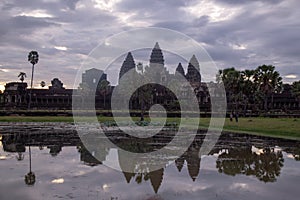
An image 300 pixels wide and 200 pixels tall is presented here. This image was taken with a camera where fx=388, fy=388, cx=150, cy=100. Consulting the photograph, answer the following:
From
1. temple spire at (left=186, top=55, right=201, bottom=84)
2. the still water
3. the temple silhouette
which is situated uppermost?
temple spire at (left=186, top=55, right=201, bottom=84)

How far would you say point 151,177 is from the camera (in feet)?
46.2

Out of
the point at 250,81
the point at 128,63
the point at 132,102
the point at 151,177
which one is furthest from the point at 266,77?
the point at 151,177

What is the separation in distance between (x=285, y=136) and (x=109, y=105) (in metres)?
65.1

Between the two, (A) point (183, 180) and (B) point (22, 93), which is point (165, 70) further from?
(A) point (183, 180)

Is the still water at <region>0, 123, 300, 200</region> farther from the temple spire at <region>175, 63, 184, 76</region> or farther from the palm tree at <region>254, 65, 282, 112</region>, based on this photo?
the temple spire at <region>175, 63, 184, 76</region>

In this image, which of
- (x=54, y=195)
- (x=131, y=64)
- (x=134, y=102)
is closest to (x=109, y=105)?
(x=134, y=102)

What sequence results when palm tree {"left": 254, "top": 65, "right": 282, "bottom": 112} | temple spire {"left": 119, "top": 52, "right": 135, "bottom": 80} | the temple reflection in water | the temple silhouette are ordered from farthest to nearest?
temple spire {"left": 119, "top": 52, "right": 135, "bottom": 80} < the temple silhouette < palm tree {"left": 254, "top": 65, "right": 282, "bottom": 112} < the temple reflection in water

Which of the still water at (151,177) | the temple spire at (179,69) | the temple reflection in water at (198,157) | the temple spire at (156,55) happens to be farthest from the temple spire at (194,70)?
the still water at (151,177)

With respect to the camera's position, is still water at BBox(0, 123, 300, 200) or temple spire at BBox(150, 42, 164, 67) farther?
temple spire at BBox(150, 42, 164, 67)

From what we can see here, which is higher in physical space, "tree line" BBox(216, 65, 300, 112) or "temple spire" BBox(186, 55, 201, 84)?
"temple spire" BBox(186, 55, 201, 84)

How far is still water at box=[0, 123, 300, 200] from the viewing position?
37.3 ft

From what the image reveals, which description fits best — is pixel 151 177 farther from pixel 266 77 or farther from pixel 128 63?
pixel 128 63

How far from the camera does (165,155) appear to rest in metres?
20.1

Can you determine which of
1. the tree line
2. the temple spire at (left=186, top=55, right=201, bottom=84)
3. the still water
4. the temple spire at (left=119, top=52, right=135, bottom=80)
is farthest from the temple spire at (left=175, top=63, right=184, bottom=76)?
the still water
